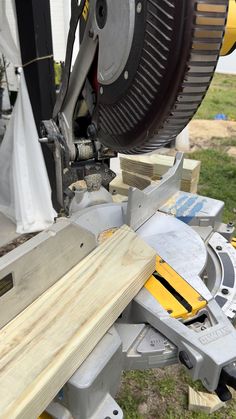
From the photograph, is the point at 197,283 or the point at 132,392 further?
the point at 132,392

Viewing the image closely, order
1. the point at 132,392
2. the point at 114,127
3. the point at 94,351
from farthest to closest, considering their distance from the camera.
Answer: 1. the point at 132,392
2. the point at 114,127
3. the point at 94,351

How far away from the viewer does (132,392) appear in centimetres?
216

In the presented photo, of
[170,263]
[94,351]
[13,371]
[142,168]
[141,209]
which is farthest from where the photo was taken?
[142,168]

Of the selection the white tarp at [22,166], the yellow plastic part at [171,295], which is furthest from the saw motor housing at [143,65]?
the white tarp at [22,166]

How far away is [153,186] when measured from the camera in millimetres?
1394

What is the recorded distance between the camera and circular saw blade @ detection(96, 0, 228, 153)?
770 millimetres

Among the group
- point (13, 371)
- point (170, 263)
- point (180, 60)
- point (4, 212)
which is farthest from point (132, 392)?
point (4, 212)

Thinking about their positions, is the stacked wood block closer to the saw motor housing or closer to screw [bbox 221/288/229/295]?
the saw motor housing

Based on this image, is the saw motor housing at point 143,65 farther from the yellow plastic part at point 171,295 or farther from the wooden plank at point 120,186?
the wooden plank at point 120,186

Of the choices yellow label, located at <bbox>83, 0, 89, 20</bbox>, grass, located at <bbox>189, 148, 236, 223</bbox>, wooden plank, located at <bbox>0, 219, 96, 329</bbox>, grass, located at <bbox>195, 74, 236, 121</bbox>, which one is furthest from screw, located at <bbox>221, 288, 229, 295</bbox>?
grass, located at <bbox>195, 74, 236, 121</bbox>

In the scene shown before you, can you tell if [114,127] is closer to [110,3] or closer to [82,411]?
[110,3]

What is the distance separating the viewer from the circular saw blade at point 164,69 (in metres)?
0.77

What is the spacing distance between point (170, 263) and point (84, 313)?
0.37 metres

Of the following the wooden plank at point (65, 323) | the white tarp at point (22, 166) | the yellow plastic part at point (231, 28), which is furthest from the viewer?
the white tarp at point (22, 166)
